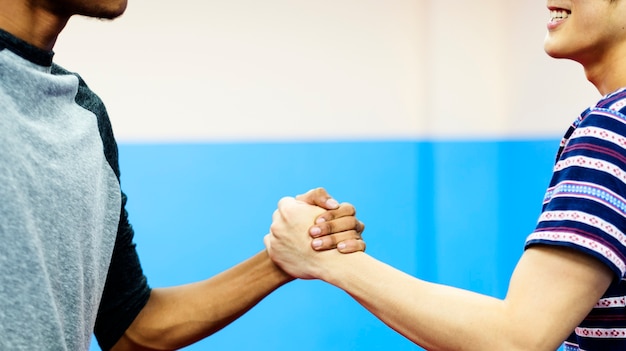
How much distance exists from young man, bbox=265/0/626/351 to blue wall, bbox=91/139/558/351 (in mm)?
1498

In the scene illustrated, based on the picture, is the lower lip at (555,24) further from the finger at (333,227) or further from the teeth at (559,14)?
the finger at (333,227)

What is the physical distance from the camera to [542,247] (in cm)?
106

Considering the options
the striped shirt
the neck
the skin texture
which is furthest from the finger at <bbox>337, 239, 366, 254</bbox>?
the neck

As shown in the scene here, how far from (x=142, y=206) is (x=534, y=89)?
170 cm

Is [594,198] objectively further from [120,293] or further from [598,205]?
[120,293]

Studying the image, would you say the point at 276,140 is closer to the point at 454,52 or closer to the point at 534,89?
the point at 454,52

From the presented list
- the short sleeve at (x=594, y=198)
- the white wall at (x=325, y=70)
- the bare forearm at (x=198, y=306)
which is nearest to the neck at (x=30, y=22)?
the bare forearm at (x=198, y=306)

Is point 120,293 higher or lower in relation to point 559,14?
lower

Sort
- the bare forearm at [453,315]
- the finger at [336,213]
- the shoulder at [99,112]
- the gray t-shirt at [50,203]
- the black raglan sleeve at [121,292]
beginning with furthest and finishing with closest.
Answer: the finger at [336,213] → the black raglan sleeve at [121,292] → the shoulder at [99,112] → the bare forearm at [453,315] → the gray t-shirt at [50,203]

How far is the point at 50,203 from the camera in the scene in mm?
997

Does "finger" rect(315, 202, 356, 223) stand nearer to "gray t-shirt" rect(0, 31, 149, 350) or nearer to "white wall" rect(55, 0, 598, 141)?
"gray t-shirt" rect(0, 31, 149, 350)

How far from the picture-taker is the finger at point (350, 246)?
53.9 inches

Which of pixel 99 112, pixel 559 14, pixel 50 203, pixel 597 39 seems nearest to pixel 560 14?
pixel 559 14

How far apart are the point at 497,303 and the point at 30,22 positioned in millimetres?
861
